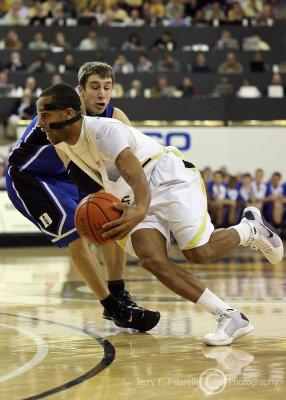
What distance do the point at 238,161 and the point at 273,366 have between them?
13.2m

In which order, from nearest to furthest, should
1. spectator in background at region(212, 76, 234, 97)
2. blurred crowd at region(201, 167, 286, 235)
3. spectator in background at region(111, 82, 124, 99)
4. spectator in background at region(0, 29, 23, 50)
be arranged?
blurred crowd at region(201, 167, 286, 235), spectator in background at region(111, 82, 124, 99), spectator in background at region(212, 76, 234, 97), spectator in background at region(0, 29, 23, 50)

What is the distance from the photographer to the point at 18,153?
618 cm

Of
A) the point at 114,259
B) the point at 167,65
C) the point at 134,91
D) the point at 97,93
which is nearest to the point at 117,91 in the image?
the point at 134,91

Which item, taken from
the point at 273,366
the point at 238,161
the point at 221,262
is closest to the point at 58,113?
the point at 273,366

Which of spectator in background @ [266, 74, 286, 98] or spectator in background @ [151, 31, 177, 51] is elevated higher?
spectator in background @ [151, 31, 177, 51]

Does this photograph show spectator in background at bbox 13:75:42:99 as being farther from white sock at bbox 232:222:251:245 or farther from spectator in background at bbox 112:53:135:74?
white sock at bbox 232:222:251:245

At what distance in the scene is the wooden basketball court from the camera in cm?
395

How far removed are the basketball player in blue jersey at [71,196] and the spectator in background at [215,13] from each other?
14500 mm

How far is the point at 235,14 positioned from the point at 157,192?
15.9 meters

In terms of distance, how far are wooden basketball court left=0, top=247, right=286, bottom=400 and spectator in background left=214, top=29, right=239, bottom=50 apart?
36.1 feet

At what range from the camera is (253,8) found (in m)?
20.8

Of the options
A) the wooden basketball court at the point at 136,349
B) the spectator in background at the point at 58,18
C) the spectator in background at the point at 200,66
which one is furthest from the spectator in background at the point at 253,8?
the wooden basketball court at the point at 136,349

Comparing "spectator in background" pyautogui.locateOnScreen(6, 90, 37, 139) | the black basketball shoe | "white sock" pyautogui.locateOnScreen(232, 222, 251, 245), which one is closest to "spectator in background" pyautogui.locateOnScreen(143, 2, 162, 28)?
"spectator in background" pyautogui.locateOnScreen(6, 90, 37, 139)

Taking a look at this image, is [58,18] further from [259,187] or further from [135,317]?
[135,317]
